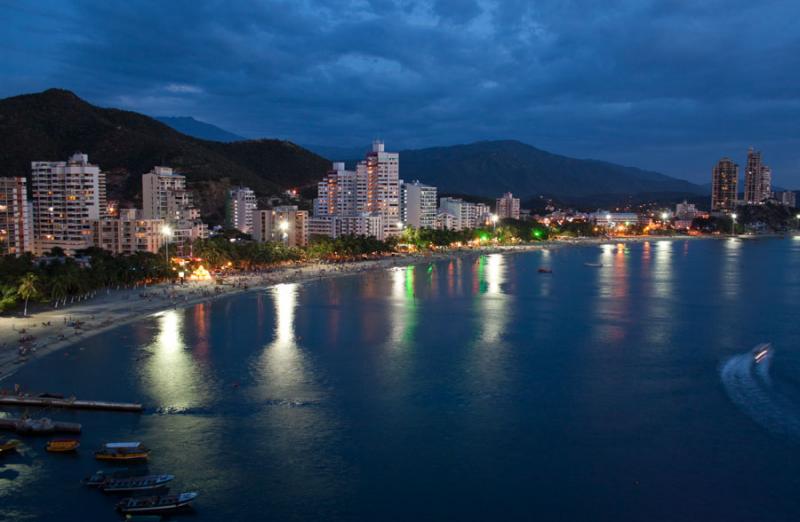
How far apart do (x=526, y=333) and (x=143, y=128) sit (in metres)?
70.9

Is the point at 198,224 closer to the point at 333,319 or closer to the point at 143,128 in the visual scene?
the point at 333,319

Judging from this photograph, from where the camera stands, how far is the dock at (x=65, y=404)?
15531 mm

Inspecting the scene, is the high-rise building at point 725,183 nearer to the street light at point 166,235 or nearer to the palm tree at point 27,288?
the street light at point 166,235

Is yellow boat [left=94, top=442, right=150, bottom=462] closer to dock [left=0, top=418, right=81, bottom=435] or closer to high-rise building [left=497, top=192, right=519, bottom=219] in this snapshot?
dock [left=0, top=418, right=81, bottom=435]

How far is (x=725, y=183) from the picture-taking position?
162750 mm

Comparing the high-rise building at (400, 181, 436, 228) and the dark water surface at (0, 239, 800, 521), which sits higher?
the high-rise building at (400, 181, 436, 228)

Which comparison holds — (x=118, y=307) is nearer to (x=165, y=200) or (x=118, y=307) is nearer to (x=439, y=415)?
(x=439, y=415)

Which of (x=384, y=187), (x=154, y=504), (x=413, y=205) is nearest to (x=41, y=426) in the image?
(x=154, y=504)

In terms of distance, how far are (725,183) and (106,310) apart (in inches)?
6499

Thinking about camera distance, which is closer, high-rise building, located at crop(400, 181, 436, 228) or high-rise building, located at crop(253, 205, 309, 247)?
high-rise building, located at crop(253, 205, 309, 247)

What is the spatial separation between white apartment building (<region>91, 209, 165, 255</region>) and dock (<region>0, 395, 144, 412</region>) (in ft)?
87.2

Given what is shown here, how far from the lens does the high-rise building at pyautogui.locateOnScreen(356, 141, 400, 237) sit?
7006 centimetres

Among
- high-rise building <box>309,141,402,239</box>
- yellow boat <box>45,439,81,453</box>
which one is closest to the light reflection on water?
yellow boat <box>45,439,81,453</box>

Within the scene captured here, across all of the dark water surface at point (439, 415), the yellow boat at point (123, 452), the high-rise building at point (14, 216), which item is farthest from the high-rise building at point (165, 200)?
the yellow boat at point (123, 452)
